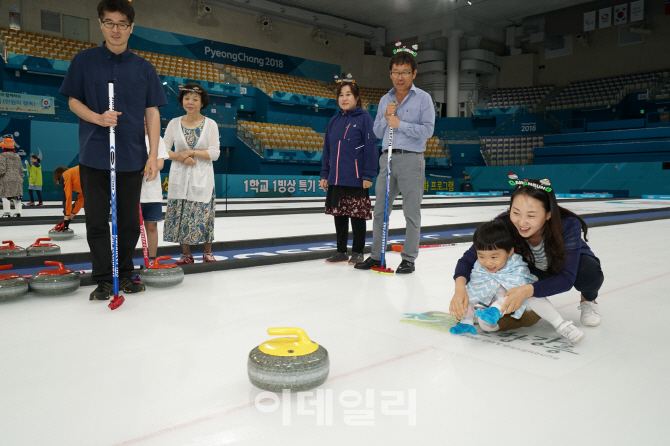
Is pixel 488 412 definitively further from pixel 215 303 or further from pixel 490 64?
pixel 490 64

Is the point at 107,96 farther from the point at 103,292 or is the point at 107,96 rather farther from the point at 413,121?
the point at 413,121

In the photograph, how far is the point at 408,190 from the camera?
131 inches

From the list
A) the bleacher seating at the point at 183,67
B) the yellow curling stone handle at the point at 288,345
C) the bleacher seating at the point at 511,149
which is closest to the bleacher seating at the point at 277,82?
the bleacher seating at the point at 183,67

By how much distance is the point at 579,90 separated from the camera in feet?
76.5

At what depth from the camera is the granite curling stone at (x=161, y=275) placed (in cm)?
271

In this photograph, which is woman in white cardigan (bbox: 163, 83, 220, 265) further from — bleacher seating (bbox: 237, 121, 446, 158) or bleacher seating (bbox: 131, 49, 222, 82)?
bleacher seating (bbox: 131, 49, 222, 82)

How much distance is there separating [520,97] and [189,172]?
2413 cm

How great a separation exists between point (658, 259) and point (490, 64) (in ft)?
75.7

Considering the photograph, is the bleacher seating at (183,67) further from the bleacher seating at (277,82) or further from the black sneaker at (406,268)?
the black sneaker at (406,268)

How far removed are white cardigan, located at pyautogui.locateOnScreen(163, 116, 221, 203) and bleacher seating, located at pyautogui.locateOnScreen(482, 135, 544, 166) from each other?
2113 cm

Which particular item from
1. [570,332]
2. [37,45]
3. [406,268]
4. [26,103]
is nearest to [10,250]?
[406,268]

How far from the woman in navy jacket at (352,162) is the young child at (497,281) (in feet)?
5.68

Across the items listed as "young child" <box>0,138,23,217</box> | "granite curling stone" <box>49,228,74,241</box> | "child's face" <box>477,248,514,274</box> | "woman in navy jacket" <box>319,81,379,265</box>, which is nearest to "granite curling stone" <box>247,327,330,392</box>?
"child's face" <box>477,248,514,274</box>

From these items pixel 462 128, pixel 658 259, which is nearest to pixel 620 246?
pixel 658 259
